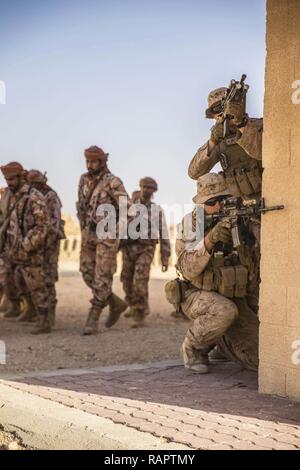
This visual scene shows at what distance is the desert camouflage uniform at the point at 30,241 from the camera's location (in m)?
8.58

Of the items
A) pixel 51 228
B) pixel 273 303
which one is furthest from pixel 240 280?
pixel 51 228

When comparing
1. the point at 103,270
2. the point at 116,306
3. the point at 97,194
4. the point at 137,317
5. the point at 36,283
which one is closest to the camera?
the point at 103,270

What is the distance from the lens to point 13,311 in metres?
10.1

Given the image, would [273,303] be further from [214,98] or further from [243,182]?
[214,98]

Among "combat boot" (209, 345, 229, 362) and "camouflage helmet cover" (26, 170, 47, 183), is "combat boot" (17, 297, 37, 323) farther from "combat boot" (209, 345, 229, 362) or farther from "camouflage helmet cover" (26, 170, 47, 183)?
"combat boot" (209, 345, 229, 362)

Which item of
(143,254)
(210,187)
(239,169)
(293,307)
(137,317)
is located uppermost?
(239,169)

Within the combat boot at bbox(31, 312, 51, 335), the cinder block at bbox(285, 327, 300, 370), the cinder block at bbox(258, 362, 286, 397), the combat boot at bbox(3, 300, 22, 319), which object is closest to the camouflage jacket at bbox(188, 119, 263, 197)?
the cinder block at bbox(285, 327, 300, 370)

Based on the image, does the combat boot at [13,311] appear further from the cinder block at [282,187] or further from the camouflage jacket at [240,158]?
the cinder block at [282,187]

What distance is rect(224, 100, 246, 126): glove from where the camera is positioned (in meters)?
4.79

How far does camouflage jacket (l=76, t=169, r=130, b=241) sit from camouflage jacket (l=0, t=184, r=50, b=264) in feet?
1.74

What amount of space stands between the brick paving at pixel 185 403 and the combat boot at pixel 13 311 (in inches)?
191

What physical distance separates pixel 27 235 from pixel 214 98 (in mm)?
3907

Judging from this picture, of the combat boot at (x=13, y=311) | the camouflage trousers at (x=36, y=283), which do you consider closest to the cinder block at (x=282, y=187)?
the camouflage trousers at (x=36, y=283)
